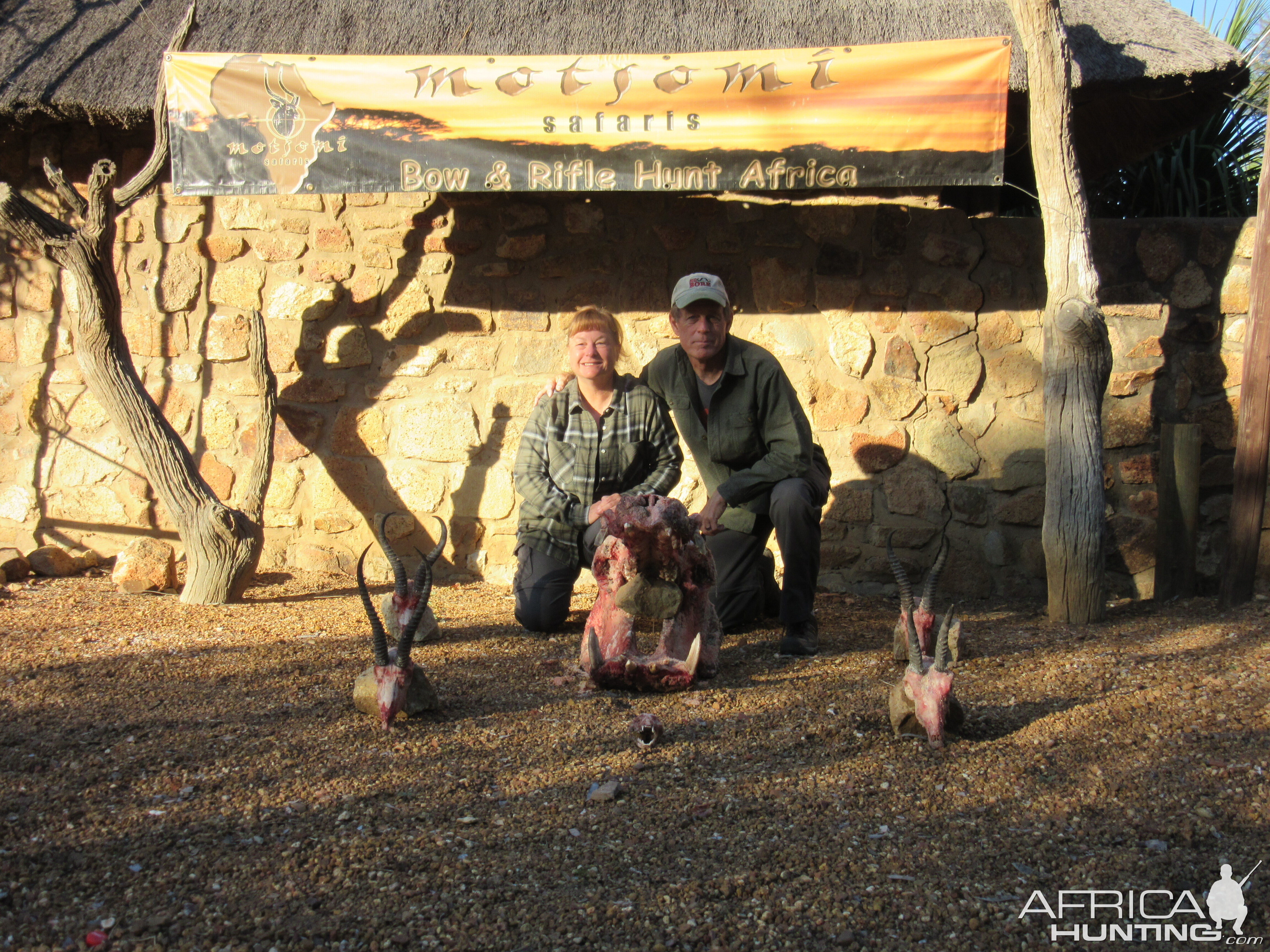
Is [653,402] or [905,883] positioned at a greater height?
[653,402]

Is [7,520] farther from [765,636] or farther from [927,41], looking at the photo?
[927,41]

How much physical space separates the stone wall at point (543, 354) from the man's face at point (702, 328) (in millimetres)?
929

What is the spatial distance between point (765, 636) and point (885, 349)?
161 centimetres

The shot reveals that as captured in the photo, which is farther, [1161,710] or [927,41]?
[927,41]

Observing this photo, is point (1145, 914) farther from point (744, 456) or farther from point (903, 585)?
point (744, 456)

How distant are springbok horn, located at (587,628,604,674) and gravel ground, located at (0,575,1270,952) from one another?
94 mm

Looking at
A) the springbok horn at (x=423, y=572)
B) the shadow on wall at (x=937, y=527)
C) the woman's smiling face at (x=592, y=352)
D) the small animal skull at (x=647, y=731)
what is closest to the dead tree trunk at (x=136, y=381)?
the springbok horn at (x=423, y=572)

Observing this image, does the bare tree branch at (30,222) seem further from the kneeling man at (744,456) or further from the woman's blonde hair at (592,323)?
the kneeling man at (744,456)

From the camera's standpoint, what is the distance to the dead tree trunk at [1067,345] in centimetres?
374

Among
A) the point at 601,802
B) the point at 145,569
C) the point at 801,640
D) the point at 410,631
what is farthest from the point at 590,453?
the point at 145,569

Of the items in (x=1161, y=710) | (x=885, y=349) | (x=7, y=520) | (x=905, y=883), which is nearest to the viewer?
(x=905, y=883)

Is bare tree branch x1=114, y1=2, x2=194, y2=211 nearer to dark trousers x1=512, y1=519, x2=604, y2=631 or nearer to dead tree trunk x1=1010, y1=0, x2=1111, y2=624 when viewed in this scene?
dark trousers x1=512, y1=519, x2=604, y2=631

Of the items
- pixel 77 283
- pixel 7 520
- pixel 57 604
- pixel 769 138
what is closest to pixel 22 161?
pixel 77 283

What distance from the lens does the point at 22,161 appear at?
4.71 m
